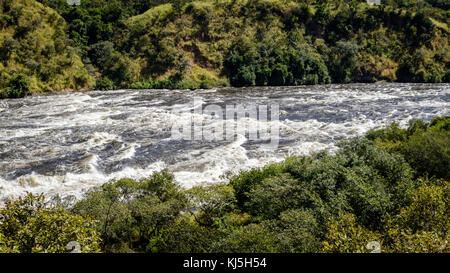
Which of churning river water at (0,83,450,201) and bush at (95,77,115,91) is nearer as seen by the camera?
churning river water at (0,83,450,201)

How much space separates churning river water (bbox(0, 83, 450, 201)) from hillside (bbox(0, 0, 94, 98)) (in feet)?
19.7

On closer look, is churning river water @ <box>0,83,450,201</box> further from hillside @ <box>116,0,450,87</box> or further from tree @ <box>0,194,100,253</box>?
hillside @ <box>116,0,450,87</box>

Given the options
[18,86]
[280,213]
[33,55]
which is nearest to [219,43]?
[33,55]

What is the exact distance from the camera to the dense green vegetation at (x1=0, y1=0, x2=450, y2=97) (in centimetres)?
5725

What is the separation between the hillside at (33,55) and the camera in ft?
162

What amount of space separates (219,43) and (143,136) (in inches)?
2031

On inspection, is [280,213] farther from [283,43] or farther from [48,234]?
[283,43]

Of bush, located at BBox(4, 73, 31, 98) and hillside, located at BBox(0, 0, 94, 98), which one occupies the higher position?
hillside, located at BBox(0, 0, 94, 98)

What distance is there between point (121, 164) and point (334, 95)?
126 feet

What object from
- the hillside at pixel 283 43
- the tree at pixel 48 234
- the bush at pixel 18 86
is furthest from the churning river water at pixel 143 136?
the hillside at pixel 283 43

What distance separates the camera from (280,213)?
11641 millimetres

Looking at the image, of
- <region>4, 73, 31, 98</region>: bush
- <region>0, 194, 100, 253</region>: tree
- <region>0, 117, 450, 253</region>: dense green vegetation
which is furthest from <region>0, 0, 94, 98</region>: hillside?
<region>0, 194, 100, 253</region>: tree
